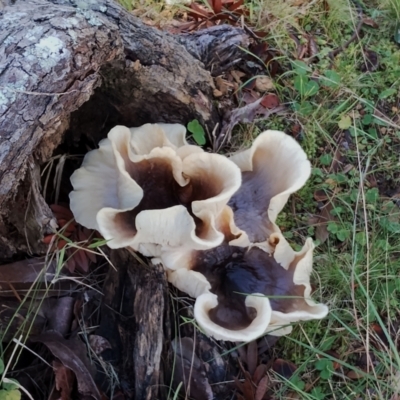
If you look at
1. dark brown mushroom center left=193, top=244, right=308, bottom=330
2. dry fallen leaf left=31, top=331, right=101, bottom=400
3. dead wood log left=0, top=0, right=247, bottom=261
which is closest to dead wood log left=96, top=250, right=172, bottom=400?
dry fallen leaf left=31, top=331, right=101, bottom=400

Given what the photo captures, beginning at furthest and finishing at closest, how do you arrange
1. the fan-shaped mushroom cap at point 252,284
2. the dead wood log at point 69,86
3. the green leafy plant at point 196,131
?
the green leafy plant at point 196,131
the fan-shaped mushroom cap at point 252,284
the dead wood log at point 69,86

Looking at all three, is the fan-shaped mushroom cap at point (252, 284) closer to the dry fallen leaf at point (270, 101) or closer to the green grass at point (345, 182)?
the green grass at point (345, 182)

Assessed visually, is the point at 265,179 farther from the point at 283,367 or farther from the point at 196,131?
the point at 283,367

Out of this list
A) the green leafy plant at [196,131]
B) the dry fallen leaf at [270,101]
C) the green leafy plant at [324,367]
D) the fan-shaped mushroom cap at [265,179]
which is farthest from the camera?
the dry fallen leaf at [270,101]

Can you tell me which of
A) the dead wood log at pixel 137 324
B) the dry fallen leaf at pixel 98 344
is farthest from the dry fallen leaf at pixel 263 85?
the dry fallen leaf at pixel 98 344

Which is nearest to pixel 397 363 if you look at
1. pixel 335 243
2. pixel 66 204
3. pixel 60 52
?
pixel 335 243

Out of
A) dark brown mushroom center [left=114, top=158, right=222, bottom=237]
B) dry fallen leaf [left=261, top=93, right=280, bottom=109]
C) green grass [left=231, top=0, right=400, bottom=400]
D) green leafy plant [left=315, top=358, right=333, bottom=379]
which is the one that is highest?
dark brown mushroom center [left=114, top=158, right=222, bottom=237]

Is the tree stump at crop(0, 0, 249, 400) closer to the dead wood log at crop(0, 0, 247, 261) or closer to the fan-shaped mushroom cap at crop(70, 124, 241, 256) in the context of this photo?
the dead wood log at crop(0, 0, 247, 261)
